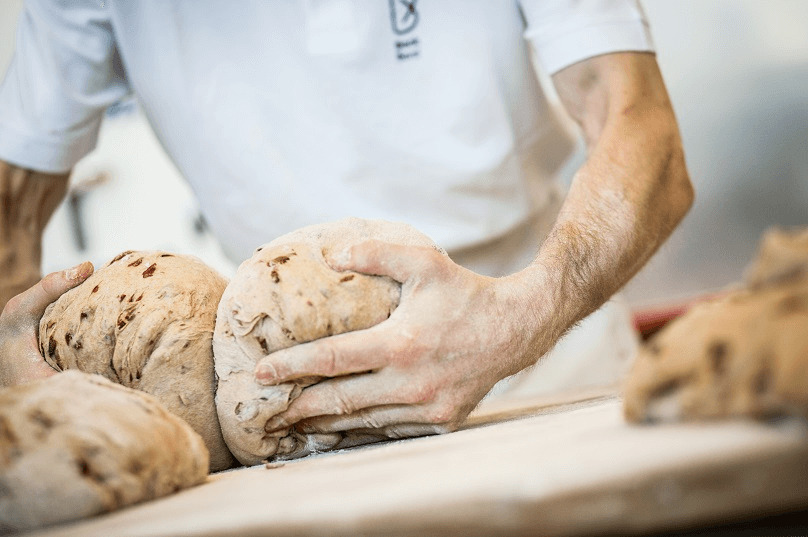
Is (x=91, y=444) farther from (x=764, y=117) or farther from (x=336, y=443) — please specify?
(x=764, y=117)

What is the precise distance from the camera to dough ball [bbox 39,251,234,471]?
1.19 meters

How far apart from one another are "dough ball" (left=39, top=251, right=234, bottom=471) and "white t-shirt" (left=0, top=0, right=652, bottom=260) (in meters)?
0.85

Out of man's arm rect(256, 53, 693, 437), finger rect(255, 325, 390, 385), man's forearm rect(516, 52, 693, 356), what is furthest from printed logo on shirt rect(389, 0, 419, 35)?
finger rect(255, 325, 390, 385)

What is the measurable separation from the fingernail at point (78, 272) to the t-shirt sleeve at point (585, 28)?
4.33 feet

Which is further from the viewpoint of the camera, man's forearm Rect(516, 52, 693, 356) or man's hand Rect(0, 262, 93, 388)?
man's forearm Rect(516, 52, 693, 356)

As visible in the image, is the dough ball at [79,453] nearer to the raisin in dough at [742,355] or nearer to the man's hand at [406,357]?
the man's hand at [406,357]

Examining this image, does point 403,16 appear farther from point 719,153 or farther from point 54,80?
point 719,153

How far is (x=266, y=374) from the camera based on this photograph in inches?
43.1

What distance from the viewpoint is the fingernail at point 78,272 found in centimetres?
132

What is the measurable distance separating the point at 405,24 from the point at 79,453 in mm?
1494

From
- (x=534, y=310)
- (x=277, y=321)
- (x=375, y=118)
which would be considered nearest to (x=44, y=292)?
(x=277, y=321)

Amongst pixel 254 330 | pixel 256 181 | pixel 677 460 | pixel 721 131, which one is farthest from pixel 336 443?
pixel 721 131

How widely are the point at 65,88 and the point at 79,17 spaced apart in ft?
0.72

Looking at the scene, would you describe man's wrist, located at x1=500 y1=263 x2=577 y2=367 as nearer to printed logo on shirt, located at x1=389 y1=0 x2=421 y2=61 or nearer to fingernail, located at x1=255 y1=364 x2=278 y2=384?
fingernail, located at x1=255 y1=364 x2=278 y2=384
